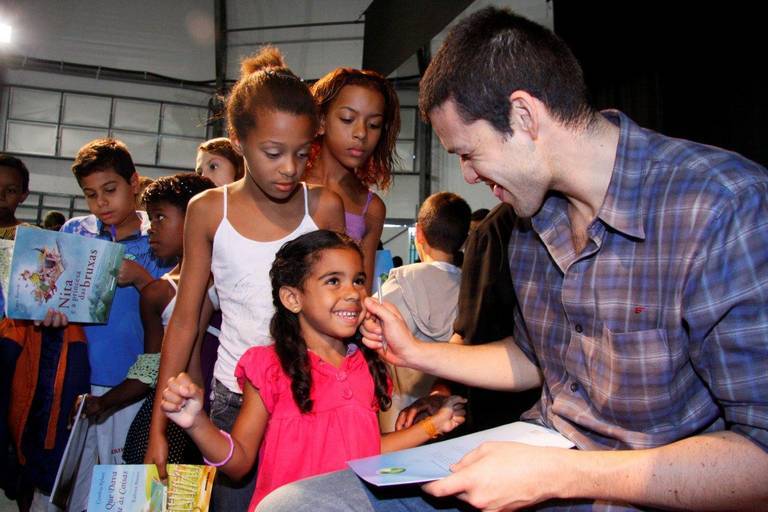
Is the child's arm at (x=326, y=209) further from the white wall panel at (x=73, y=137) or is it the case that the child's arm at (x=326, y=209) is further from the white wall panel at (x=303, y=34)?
the white wall panel at (x=73, y=137)

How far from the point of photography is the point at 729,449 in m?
1.02

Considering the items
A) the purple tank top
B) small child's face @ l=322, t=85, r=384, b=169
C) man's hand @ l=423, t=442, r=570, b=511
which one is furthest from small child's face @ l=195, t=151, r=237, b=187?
man's hand @ l=423, t=442, r=570, b=511

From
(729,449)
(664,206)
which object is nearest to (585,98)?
(664,206)

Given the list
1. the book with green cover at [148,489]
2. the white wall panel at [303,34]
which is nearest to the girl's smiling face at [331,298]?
the book with green cover at [148,489]

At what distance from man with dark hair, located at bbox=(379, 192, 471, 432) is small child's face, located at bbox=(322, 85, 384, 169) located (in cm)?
73

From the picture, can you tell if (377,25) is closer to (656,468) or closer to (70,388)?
(70,388)

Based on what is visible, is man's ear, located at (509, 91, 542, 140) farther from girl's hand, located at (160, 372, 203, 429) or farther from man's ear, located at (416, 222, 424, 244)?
man's ear, located at (416, 222, 424, 244)

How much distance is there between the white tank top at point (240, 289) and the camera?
180cm

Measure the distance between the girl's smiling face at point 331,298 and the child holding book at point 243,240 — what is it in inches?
5.1

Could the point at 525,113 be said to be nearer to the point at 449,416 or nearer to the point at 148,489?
the point at 449,416

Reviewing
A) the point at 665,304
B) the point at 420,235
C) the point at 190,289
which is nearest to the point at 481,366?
the point at 665,304

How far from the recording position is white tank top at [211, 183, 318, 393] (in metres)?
1.80

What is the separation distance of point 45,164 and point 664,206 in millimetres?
14159

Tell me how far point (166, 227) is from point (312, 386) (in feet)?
3.86
